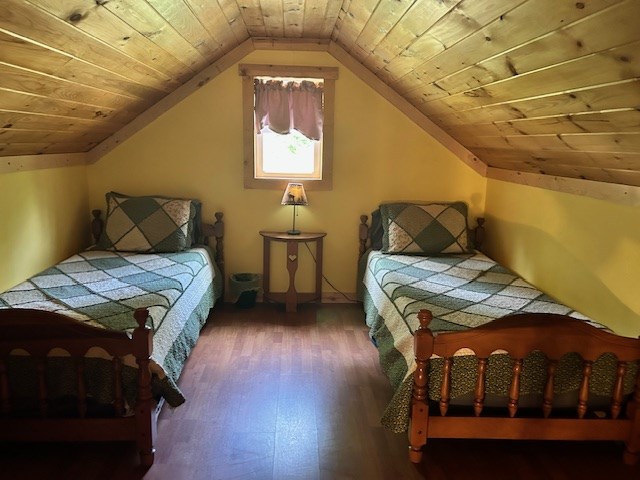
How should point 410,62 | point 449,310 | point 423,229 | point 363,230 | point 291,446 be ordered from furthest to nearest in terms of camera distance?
point 363,230 → point 423,229 → point 410,62 → point 449,310 → point 291,446

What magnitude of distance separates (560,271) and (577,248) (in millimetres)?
212

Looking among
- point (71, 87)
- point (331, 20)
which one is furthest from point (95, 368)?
point (331, 20)

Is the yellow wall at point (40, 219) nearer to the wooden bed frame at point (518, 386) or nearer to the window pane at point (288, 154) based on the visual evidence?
A: the window pane at point (288, 154)

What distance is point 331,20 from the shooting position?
3.19 metres

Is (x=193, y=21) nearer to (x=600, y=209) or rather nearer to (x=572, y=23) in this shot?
(x=572, y=23)

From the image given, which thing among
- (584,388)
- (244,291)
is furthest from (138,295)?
(584,388)

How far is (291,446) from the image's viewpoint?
2.19 metres

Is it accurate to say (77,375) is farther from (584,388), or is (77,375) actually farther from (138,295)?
(584,388)

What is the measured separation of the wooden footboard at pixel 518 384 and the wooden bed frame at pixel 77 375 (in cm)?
110

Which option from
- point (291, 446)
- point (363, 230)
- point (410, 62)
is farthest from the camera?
point (363, 230)

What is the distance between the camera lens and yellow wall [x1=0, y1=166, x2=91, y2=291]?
2814 millimetres

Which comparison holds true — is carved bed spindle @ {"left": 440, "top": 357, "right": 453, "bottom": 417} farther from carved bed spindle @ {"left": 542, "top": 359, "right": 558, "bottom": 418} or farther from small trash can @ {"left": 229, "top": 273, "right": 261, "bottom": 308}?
small trash can @ {"left": 229, "top": 273, "right": 261, "bottom": 308}

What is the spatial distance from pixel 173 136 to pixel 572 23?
10.2 feet

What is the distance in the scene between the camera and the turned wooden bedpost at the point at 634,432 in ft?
6.65
